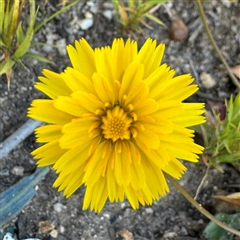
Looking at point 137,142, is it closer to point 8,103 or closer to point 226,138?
point 226,138

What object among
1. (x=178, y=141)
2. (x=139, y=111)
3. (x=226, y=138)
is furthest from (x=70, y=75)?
(x=226, y=138)

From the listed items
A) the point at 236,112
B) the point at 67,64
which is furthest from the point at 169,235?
the point at 67,64

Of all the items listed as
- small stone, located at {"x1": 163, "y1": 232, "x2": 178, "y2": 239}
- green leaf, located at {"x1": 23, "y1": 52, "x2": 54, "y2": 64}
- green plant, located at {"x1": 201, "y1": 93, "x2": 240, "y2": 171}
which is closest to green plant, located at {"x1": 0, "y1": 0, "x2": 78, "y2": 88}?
green leaf, located at {"x1": 23, "y1": 52, "x2": 54, "y2": 64}

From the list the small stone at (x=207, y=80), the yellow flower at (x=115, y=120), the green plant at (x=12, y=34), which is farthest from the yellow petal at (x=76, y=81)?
the small stone at (x=207, y=80)

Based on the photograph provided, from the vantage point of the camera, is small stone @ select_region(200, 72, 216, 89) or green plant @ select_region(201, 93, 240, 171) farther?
small stone @ select_region(200, 72, 216, 89)

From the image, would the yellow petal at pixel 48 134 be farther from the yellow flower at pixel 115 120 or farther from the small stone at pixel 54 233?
the small stone at pixel 54 233

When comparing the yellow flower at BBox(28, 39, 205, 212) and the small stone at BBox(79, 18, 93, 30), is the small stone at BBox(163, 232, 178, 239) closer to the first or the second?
the yellow flower at BBox(28, 39, 205, 212)

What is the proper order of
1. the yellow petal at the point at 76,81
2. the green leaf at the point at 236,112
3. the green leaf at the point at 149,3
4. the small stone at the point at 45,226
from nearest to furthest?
the yellow petal at the point at 76,81
the green leaf at the point at 236,112
the small stone at the point at 45,226
the green leaf at the point at 149,3
